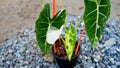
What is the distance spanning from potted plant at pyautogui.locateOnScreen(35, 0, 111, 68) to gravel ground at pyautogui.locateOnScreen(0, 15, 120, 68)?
0.16 meters

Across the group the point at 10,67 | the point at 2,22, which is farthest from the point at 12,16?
the point at 10,67

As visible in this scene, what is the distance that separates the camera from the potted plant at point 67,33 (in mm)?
1276

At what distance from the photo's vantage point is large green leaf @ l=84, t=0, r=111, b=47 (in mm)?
1271

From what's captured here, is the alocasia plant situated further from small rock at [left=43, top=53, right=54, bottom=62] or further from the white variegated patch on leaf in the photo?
small rock at [left=43, top=53, right=54, bottom=62]

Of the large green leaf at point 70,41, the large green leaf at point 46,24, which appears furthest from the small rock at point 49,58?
the large green leaf at point 46,24

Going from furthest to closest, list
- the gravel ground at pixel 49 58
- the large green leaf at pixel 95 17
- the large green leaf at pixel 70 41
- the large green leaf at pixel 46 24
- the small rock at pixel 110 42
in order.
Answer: the small rock at pixel 110 42 < the gravel ground at pixel 49 58 < the large green leaf at pixel 70 41 < the large green leaf at pixel 46 24 < the large green leaf at pixel 95 17

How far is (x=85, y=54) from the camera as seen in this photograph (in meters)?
1.89

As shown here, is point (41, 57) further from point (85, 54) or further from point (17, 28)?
point (17, 28)

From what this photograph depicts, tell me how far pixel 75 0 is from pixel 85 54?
1.18 m

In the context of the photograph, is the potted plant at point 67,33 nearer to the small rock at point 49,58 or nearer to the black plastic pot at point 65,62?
the black plastic pot at point 65,62

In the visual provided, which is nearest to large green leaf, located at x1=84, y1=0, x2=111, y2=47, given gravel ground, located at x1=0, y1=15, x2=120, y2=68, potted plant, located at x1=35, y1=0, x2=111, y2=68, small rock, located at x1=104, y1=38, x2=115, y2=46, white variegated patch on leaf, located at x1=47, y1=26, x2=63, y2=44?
potted plant, located at x1=35, y1=0, x2=111, y2=68

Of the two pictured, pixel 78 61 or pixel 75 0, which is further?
pixel 75 0

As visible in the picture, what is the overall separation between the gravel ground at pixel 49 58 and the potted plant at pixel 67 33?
16 centimetres

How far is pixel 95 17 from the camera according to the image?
129 cm
